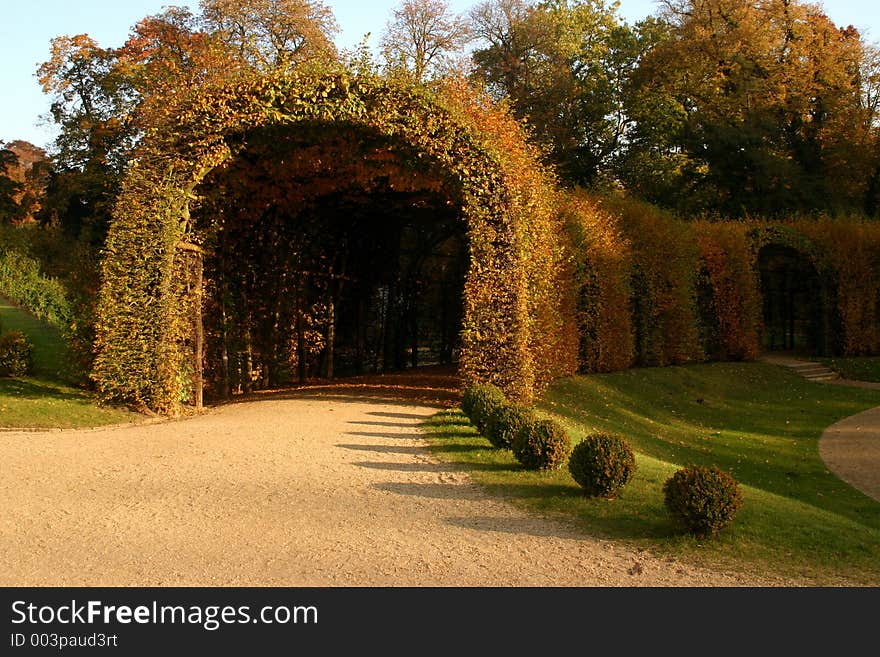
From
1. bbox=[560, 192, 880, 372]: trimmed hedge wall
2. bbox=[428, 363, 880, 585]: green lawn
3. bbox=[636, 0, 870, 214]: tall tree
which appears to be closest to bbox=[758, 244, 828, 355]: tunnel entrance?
bbox=[560, 192, 880, 372]: trimmed hedge wall

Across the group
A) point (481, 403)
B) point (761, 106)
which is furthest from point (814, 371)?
point (481, 403)

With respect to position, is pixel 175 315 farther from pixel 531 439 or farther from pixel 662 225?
pixel 662 225

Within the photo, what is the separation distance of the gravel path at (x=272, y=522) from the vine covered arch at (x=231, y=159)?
5.89ft

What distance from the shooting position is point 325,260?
16328mm

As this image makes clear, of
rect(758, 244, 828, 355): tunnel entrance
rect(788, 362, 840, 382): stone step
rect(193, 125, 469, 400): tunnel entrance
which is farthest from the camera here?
rect(758, 244, 828, 355): tunnel entrance

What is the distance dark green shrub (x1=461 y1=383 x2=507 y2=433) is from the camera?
8.99 meters

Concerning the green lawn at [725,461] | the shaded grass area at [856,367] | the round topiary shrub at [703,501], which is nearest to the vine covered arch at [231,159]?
the green lawn at [725,461]

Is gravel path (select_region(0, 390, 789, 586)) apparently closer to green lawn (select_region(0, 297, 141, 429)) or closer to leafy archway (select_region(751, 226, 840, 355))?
green lawn (select_region(0, 297, 141, 429))

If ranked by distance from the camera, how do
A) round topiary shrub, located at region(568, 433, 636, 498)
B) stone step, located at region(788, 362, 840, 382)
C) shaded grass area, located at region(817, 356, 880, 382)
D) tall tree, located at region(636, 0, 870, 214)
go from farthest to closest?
tall tree, located at region(636, 0, 870, 214) < shaded grass area, located at region(817, 356, 880, 382) < stone step, located at region(788, 362, 840, 382) < round topiary shrub, located at region(568, 433, 636, 498)

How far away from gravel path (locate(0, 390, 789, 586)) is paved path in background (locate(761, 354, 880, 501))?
6.61m

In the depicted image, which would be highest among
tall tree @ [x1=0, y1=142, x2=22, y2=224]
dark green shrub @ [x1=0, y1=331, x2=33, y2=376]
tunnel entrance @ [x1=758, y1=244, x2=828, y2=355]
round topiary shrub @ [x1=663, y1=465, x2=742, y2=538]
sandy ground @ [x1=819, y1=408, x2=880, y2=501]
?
tall tree @ [x1=0, y1=142, x2=22, y2=224]

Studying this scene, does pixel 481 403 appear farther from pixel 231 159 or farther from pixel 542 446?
pixel 231 159

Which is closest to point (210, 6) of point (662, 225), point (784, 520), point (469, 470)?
point (662, 225)

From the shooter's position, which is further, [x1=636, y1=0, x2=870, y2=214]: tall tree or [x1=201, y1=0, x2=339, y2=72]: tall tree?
[x1=636, y1=0, x2=870, y2=214]: tall tree
